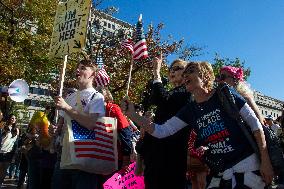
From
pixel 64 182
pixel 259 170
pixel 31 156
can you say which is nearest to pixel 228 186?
pixel 259 170

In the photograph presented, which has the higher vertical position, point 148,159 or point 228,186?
point 148,159

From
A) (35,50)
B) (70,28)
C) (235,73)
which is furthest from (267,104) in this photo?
(235,73)

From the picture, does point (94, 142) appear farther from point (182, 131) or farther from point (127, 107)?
point (182, 131)

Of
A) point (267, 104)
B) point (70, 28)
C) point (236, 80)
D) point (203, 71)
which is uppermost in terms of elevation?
point (267, 104)

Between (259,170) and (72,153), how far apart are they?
70.7 inches

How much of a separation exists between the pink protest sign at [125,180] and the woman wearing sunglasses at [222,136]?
94 cm

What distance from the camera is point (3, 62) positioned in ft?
65.1

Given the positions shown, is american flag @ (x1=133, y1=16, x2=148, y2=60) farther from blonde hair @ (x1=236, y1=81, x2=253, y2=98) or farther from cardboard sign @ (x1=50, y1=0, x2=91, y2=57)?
blonde hair @ (x1=236, y1=81, x2=253, y2=98)

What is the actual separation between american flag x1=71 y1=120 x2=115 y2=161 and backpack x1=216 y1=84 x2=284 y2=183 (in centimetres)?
134

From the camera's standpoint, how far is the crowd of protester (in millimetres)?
3309

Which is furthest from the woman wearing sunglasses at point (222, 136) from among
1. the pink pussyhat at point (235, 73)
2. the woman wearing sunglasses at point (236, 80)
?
the pink pussyhat at point (235, 73)

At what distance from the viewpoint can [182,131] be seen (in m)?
4.37

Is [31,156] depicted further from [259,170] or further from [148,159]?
[259,170]

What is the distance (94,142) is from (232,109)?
150cm
